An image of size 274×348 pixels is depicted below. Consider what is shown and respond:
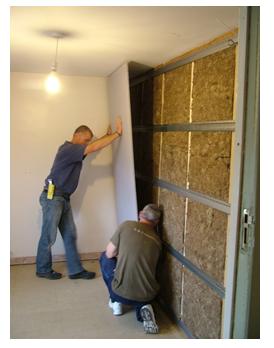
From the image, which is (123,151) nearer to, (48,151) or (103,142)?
(103,142)

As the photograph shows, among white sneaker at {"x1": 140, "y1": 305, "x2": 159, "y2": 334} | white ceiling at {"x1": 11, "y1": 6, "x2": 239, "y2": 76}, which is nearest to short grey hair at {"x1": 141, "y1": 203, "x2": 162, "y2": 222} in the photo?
white sneaker at {"x1": 140, "y1": 305, "x2": 159, "y2": 334}

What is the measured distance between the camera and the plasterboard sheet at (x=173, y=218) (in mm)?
2844

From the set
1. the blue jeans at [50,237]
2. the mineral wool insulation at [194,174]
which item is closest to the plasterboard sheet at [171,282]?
the mineral wool insulation at [194,174]

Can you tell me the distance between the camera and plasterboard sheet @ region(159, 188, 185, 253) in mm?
2844

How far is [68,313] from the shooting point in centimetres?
313

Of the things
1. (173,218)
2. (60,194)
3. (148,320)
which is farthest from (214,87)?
(60,194)

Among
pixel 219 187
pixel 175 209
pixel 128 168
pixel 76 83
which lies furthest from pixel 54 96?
pixel 219 187

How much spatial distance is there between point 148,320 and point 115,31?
7.19 feet

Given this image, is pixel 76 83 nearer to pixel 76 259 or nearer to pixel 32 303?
pixel 76 259

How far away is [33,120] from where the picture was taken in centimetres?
424

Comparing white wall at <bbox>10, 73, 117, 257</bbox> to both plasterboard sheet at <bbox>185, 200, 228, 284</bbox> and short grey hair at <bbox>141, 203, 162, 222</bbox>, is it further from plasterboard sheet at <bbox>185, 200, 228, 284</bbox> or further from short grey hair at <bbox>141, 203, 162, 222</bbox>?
plasterboard sheet at <bbox>185, 200, 228, 284</bbox>

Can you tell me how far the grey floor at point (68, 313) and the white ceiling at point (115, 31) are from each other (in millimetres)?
2232

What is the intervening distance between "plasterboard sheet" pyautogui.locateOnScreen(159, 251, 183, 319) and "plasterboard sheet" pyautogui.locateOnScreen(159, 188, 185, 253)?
151 millimetres
